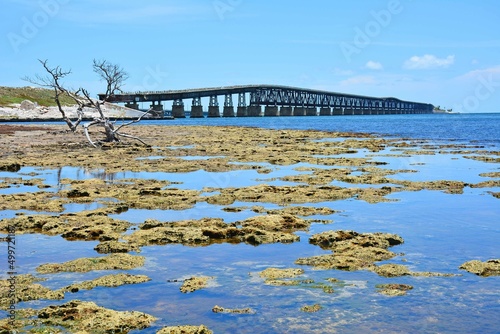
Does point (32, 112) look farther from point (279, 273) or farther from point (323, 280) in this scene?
point (323, 280)

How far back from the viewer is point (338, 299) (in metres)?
8.14

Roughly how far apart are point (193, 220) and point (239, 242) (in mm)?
2026

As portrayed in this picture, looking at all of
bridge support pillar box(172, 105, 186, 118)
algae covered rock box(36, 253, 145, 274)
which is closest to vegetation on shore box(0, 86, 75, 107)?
bridge support pillar box(172, 105, 186, 118)

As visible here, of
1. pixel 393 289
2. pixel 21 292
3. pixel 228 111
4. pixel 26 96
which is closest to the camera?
pixel 21 292

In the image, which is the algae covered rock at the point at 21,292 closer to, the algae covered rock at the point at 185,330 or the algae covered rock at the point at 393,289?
the algae covered rock at the point at 185,330

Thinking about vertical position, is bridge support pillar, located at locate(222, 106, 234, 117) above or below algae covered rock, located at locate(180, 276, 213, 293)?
below

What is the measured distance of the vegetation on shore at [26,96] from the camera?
134900mm

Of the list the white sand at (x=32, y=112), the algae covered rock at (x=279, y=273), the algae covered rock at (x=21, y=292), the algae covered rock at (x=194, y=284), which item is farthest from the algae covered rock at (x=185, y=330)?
the white sand at (x=32, y=112)

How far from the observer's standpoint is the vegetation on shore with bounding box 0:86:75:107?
134900 millimetres

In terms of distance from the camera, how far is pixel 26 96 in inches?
A: 5797

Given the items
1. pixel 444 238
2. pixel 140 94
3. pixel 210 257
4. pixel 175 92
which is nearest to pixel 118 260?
pixel 210 257

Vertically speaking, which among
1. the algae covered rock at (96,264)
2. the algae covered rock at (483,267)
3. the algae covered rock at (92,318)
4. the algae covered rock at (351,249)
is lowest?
the algae covered rock at (96,264)

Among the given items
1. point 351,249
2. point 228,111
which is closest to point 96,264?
point 351,249

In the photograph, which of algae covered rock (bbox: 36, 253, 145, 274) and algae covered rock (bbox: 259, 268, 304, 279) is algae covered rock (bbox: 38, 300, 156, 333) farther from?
algae covered rock (bbox: 259, 268, 304, 279)
